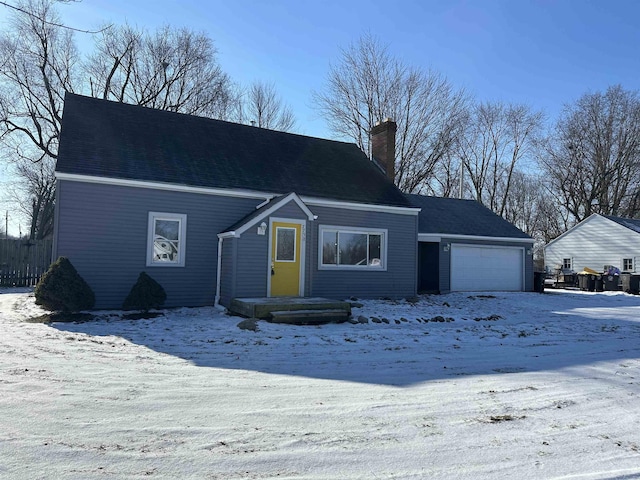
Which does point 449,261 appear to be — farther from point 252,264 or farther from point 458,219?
point 252,264

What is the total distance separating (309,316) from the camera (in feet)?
32.6

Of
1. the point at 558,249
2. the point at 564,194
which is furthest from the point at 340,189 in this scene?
the point at 564,194

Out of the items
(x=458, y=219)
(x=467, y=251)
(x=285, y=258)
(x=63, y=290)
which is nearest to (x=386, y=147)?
(x=458, y=219)

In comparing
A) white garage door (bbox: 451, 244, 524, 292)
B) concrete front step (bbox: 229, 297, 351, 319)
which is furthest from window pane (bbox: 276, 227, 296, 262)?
white garage door (bbox: 451, 244, 524, 292)

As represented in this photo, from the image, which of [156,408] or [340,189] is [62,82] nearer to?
[340,189]

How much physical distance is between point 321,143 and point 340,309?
28.7ft

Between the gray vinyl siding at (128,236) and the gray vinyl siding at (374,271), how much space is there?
2765mm

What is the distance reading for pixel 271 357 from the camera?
6.78m

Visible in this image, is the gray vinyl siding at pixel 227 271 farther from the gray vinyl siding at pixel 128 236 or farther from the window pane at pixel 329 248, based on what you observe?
the window pane at pixel 329 248

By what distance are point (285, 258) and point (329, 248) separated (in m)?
1.96

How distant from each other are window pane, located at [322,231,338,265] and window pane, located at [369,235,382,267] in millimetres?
1240

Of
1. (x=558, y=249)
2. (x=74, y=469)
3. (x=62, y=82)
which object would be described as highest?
(x=62, y=82)

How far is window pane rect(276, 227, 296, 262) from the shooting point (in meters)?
12.4

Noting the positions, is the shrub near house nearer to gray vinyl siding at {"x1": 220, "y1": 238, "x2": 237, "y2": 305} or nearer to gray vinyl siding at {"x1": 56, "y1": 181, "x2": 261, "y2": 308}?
→ gray vinyl siding at {"x1": 56, "y1": 181, "x2": 261, "y2": 308}
